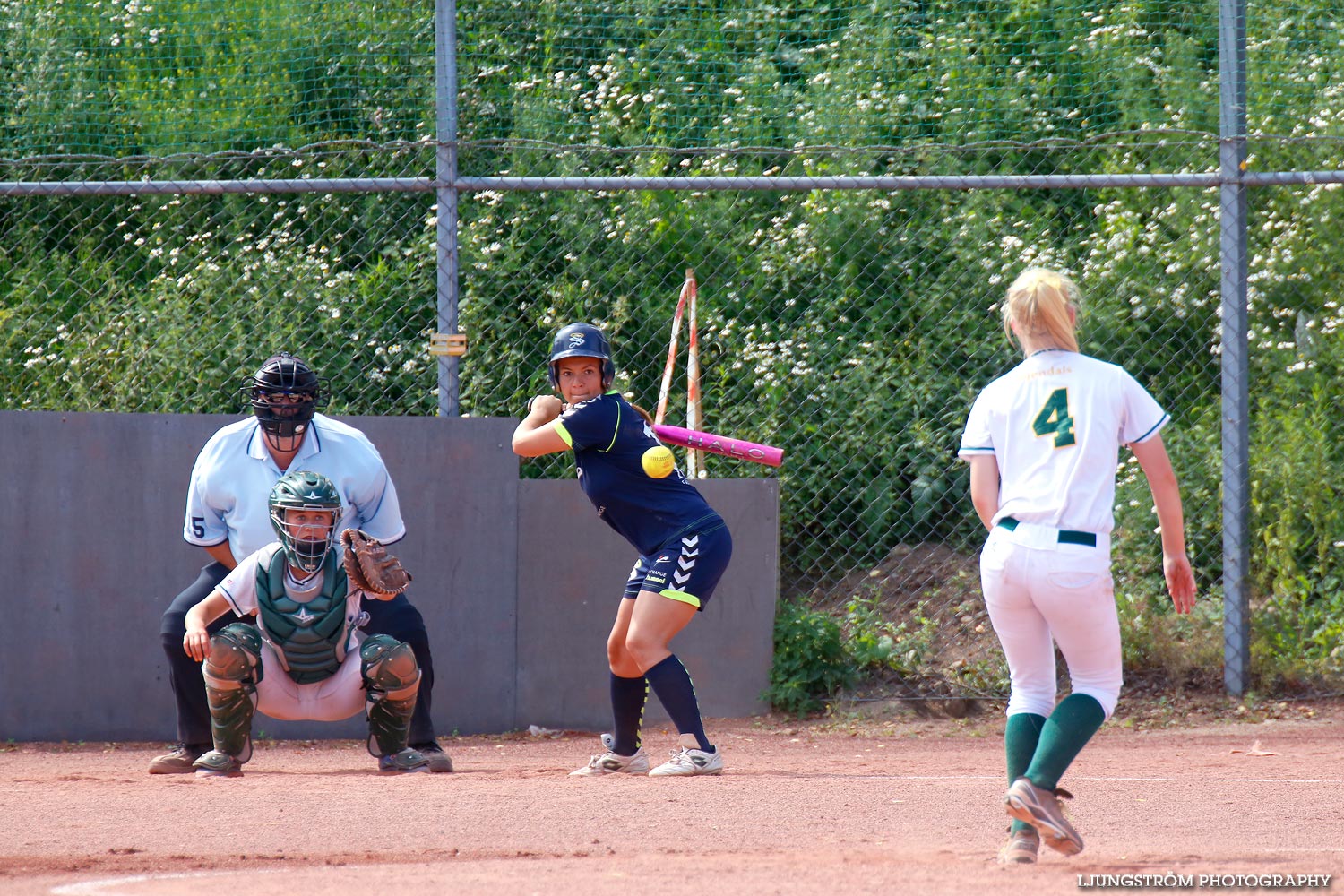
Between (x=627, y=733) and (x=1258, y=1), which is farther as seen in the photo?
(x=1258, y=1)

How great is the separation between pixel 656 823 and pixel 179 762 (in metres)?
2.13

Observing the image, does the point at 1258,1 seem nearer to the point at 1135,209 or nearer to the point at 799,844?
the point at 1135,209

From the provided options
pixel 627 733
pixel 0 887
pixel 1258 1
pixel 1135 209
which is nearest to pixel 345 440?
pixel 627 733

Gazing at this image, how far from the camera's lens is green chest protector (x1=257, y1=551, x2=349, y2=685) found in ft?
14.9

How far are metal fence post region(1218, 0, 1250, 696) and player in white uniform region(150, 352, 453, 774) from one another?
156 inches

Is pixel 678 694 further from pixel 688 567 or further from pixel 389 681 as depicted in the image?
pixel 389 681

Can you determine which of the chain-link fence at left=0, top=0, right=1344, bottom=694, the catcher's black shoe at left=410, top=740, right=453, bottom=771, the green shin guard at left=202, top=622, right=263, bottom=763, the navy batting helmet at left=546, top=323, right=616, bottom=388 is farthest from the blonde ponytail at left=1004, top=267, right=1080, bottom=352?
the chain-link fence at left=0, top=0, right=1344, bottom=694

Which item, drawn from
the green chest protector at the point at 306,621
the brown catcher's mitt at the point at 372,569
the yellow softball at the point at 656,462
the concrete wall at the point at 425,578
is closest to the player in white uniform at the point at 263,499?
the green chest protector at the point at 306,621

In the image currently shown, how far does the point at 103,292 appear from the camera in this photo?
8500 mm

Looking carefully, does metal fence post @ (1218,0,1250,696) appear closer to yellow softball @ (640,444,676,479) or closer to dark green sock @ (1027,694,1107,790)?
yellow softball @ (640,444,676,479)

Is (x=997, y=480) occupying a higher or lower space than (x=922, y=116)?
lower

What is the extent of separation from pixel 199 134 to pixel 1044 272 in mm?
6742

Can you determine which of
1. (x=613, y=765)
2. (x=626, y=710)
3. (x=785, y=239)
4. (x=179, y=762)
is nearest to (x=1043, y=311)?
(x=626, y=710)

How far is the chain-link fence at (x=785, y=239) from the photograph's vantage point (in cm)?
709
